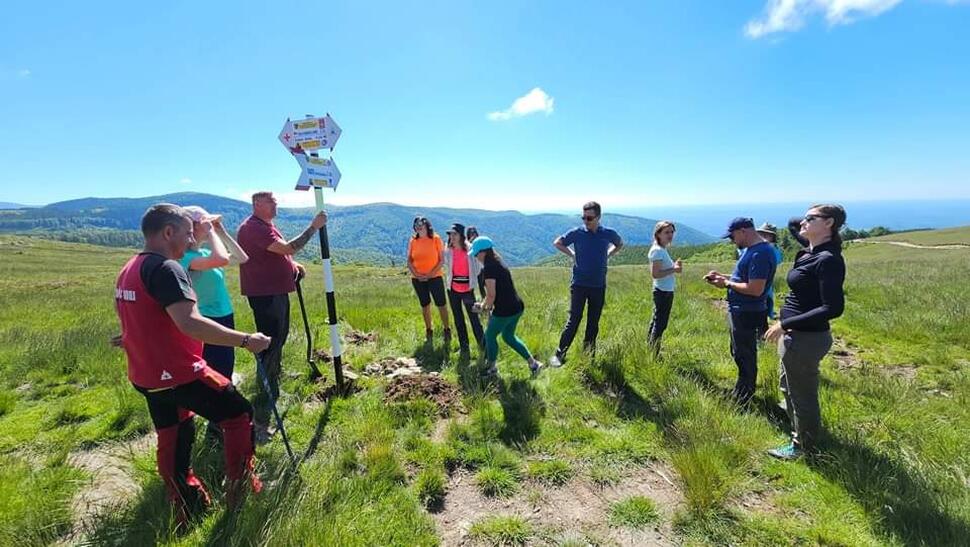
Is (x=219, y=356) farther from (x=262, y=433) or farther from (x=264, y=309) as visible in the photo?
(x=262, y=433)

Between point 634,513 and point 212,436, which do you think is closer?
point 634,513

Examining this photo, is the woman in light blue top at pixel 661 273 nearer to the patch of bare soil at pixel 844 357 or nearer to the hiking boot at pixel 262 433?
the patch of bare soil at pixel 844 357

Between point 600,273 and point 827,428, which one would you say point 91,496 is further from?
point 827,428

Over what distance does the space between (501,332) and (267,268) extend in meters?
3.35

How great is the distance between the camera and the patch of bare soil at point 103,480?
3.47 meters

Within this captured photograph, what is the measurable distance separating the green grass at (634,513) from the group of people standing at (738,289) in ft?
5.33

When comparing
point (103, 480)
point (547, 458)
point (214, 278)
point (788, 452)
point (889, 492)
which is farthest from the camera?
point (214, 278)

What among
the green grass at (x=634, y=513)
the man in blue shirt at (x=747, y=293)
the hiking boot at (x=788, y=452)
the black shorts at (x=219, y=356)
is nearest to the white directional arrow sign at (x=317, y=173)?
the black shorts at (x=219, y=356)

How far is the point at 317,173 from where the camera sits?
550cm

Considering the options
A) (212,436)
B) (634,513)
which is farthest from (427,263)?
(634,513)

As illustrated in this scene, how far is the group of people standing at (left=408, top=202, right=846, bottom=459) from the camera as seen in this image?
150 inches

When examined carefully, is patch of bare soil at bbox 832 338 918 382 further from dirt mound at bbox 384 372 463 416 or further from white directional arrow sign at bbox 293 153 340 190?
white directional arrow sign at bbox 293 153 340 190

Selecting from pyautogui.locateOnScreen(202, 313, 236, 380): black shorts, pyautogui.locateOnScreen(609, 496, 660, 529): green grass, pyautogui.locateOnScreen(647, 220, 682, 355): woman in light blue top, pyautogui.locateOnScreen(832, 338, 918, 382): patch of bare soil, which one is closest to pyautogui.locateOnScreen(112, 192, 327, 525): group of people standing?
pyautogui.locateOnScreen(202, 313, 236, 380): black shorts

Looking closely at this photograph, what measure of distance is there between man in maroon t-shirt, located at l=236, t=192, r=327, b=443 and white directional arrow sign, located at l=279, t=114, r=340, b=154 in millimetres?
739
